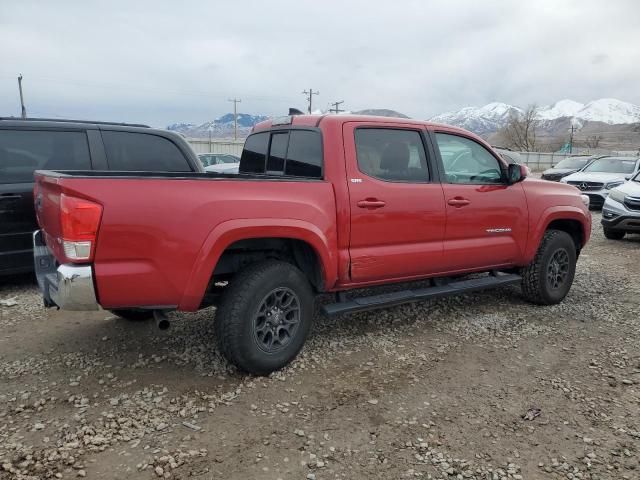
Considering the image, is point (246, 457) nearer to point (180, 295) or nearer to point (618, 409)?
point (180, 295)

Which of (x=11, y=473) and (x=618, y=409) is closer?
(x=11, y=473)

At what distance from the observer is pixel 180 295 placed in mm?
3137

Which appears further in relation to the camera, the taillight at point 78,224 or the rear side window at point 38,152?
the rear side window at point 38,152

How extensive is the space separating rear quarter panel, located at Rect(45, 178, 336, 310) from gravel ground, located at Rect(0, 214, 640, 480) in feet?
2.45

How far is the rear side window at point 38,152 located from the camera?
5.29 m

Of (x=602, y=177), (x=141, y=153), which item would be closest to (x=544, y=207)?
(x=141, y=153)

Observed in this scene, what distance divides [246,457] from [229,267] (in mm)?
1346

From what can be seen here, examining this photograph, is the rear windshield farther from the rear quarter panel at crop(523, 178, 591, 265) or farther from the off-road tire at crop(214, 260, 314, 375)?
the rear quarter panel at crop(523, 178, 591, 265)

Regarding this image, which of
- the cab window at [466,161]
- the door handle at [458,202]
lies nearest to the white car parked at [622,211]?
the cab window at [466,161]

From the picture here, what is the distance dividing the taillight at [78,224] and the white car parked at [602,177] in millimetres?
13697

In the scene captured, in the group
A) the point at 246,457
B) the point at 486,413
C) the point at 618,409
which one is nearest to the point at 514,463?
the point at 486,413

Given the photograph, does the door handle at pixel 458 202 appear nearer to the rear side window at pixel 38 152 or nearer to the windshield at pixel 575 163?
the rear side window at pixel 38 152

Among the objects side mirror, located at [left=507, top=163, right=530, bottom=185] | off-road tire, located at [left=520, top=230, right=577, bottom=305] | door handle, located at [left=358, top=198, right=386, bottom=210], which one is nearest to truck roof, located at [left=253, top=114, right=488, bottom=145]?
side mirror, located at [left=507, top=163, right=530, bottom=185]

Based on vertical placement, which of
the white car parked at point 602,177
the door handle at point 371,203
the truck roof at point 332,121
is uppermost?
the truck roof at point 332,121
